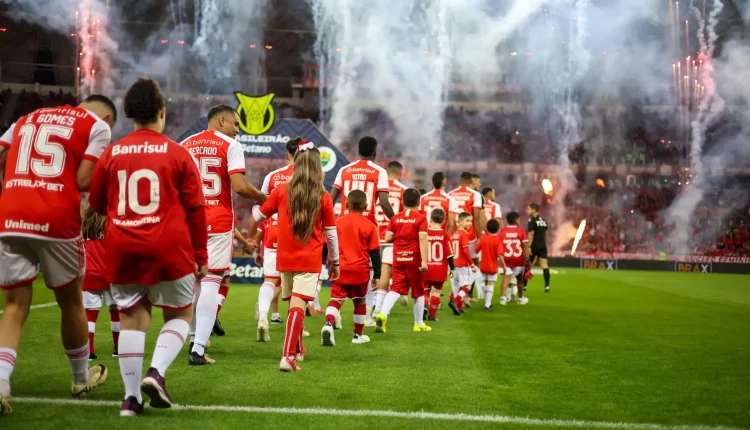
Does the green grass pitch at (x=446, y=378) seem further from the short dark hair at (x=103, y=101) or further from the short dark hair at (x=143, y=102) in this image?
the short dark hair at (x=103, y=101)

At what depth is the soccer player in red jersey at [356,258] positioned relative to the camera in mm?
9562

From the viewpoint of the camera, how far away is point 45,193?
535cm

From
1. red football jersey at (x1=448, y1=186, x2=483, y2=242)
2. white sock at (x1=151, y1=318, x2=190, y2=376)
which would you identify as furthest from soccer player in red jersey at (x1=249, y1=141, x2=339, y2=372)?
red football jersey at (x1=448, y1=186, x2=483, y2=242)

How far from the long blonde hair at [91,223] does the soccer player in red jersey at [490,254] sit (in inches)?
342

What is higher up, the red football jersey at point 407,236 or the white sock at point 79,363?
the red football jersey at point 407,236

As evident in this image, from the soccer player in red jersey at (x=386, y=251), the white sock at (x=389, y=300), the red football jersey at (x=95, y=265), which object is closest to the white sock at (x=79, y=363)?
the red football jersey at (x=95, y=265)

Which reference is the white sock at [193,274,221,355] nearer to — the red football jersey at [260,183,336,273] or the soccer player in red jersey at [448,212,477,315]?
the red football jersey at [260,183,336,273]

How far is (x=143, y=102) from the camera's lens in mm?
5242

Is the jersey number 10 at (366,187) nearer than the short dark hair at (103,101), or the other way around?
the short dark hair at (103,101)

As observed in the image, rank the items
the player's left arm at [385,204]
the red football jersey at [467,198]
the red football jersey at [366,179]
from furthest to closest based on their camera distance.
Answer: the red football jersey at [467,198] → the red football jersey at [366,179] → the player's left arm at [385,204]

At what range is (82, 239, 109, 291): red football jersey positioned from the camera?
7941mm

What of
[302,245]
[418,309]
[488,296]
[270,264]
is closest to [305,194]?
[302,245]

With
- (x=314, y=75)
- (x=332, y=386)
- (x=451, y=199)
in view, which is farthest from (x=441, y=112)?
(x=332, y=386)

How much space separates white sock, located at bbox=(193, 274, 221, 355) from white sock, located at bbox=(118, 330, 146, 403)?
251cm
